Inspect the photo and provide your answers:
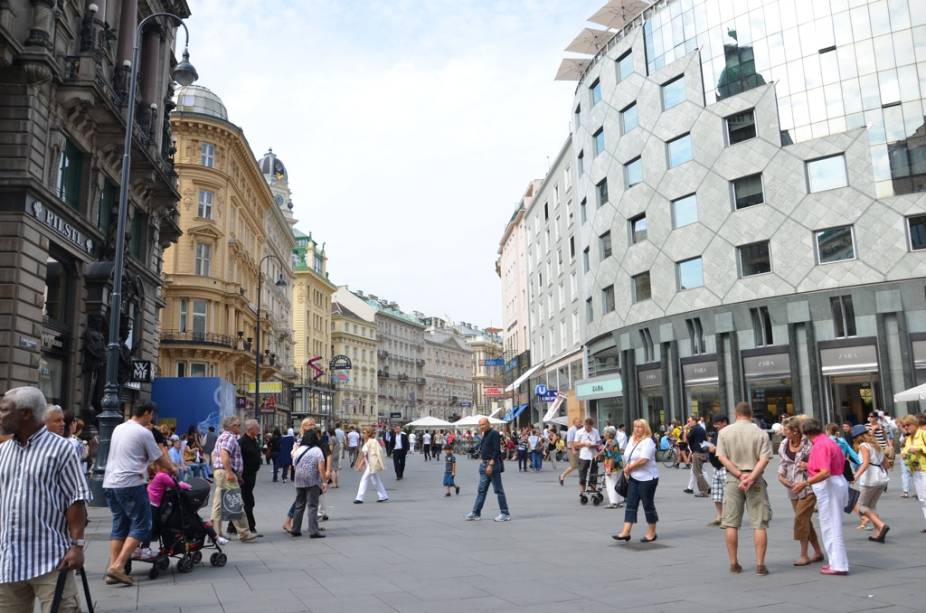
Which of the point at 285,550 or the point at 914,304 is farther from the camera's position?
the point at 914,304

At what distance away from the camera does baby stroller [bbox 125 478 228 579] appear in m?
8.74

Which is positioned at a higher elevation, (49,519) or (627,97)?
(627,97)

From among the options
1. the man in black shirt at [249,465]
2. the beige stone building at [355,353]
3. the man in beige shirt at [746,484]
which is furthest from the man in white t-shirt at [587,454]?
the beige stone building at [355,353]

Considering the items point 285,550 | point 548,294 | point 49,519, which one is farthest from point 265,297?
point 49,519

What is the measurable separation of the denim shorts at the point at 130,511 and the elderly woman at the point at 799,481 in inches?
286

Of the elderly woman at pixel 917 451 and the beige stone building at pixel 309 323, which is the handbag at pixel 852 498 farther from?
the beige stone building at pixel 309 323

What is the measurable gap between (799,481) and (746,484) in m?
1.12

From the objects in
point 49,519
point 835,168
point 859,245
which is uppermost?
point 835,168

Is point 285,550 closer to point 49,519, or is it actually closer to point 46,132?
point 49,519

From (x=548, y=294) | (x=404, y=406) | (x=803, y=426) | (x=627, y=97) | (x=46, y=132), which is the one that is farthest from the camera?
(x=404, y=406)

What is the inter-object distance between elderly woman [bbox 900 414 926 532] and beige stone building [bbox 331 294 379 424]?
306ft

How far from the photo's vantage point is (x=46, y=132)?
20391 mm

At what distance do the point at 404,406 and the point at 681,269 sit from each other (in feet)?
304

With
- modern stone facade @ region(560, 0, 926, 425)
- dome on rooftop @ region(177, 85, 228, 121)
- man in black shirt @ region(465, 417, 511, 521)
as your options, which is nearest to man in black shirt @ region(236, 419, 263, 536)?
man in black shirt @ region(465, 417, 511, 521)
